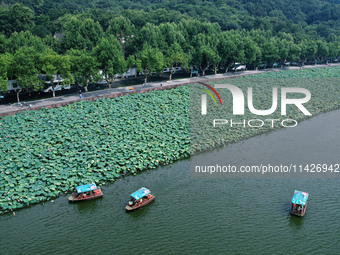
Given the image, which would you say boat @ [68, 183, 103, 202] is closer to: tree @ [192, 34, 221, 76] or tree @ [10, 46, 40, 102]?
tree @ [10, 46, 40, 102]

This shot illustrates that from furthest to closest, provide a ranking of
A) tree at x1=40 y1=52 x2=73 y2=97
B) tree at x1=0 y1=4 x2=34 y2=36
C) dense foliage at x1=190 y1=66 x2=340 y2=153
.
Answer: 1. tree at x1=0 y1=4 x2=34 y2=36
2. tree at x1=40 y1=52 x2=73 y2=97
3. dense foliage at x1=190 y1=66 x2=340 y2=153

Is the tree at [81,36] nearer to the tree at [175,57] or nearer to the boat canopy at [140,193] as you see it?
the tree at [175,57]

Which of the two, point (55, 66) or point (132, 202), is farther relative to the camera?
point (55, 66)

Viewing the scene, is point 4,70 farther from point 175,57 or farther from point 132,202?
point 175,57

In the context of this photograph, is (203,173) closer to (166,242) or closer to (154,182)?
(154,182)

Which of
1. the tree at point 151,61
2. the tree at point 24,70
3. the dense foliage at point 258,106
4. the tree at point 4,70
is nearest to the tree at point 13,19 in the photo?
the tree at point 24,70

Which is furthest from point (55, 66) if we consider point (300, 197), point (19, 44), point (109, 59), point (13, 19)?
point (13, 19)

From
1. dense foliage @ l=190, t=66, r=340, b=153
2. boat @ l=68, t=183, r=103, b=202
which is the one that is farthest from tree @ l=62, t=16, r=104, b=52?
boat @ l=68, t=183, r=103, b=202
